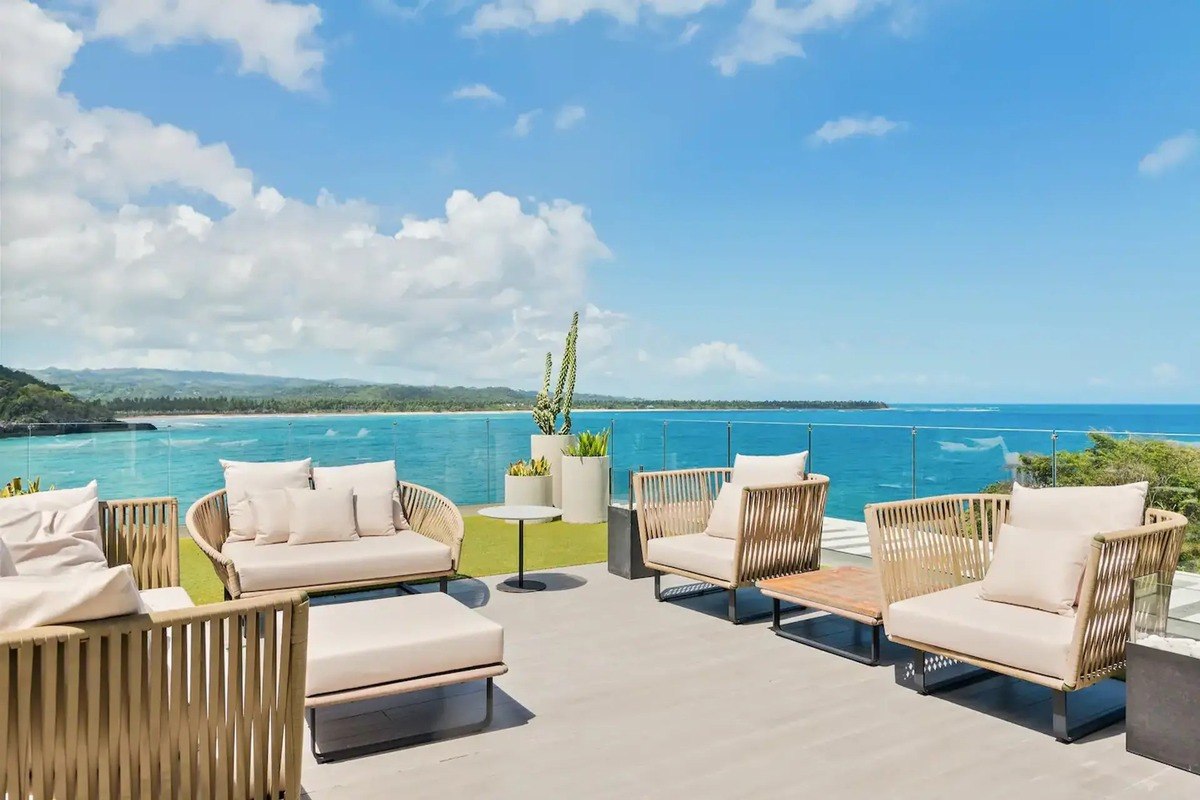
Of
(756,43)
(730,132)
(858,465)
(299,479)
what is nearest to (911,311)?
(730,132)

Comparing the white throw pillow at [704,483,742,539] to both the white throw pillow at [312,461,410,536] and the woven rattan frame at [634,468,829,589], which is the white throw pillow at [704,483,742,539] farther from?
the white throw pillow at [312,461,410,536]

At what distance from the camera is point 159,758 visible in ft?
7.14

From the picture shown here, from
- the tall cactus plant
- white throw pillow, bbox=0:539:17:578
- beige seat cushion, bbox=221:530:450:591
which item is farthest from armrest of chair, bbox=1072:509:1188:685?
the tall cactus plant

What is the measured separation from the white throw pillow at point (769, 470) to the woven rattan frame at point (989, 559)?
114cm

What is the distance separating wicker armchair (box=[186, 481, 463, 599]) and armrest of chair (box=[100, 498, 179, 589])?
A: 0.28 meters

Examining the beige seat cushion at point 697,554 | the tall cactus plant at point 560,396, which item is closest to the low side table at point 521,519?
the beige seat cushion at point 697,554

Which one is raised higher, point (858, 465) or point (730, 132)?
point (730, 132)

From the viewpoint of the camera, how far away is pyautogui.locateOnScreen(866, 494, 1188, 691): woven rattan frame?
322 cm

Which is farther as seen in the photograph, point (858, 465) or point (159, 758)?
point (858, 465)

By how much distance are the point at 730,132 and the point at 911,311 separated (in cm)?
2139

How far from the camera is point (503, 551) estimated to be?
7371 mm

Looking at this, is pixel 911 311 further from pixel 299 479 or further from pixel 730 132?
pixel 299 479

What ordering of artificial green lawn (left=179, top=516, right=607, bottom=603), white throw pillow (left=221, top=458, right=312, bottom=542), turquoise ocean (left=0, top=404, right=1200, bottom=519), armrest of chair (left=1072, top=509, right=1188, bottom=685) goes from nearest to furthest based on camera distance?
armrest of chair (left=1072, top=509, right=1188, bottom=685)
white throw pillow (left=221, top=458, right=312, bottom=542)
turquoise ocean (left=0, top=404, right=1200, bottom=519)
artificial green lawn (left=179, top=516, right=607, bottom=603)

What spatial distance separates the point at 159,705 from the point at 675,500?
4112mm
